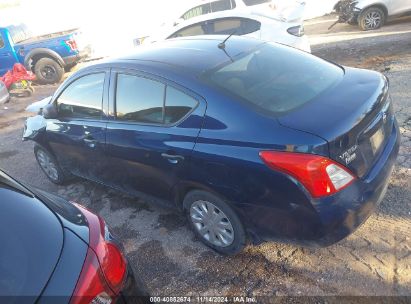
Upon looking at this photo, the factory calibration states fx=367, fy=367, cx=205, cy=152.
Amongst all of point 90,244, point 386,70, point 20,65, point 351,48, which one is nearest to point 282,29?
point 386,70

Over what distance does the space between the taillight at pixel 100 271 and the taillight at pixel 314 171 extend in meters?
1.14

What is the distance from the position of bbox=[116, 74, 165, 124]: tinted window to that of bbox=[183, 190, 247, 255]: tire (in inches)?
29.5

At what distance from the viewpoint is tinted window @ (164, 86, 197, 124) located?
2.87 m

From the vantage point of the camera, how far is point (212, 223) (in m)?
3.10

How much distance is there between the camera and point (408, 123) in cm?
462

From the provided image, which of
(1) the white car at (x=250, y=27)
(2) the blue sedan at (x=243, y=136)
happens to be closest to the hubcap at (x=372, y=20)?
(1) the white car at (x=250, y=27)

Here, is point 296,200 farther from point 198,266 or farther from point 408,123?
point 408,123

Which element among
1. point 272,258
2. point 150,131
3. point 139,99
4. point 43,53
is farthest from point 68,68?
point 272,258

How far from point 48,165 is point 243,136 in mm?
3348

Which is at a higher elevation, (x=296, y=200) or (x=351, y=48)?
(x=296, y=200)

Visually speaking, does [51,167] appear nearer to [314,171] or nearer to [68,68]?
[314,171]

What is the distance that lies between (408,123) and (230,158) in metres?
3.14

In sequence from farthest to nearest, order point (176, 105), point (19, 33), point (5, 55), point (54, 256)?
point (19, 33) < point (5, 55) < point (176, 105) < point (54, 256)

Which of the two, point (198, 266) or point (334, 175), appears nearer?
point (334, 175)
